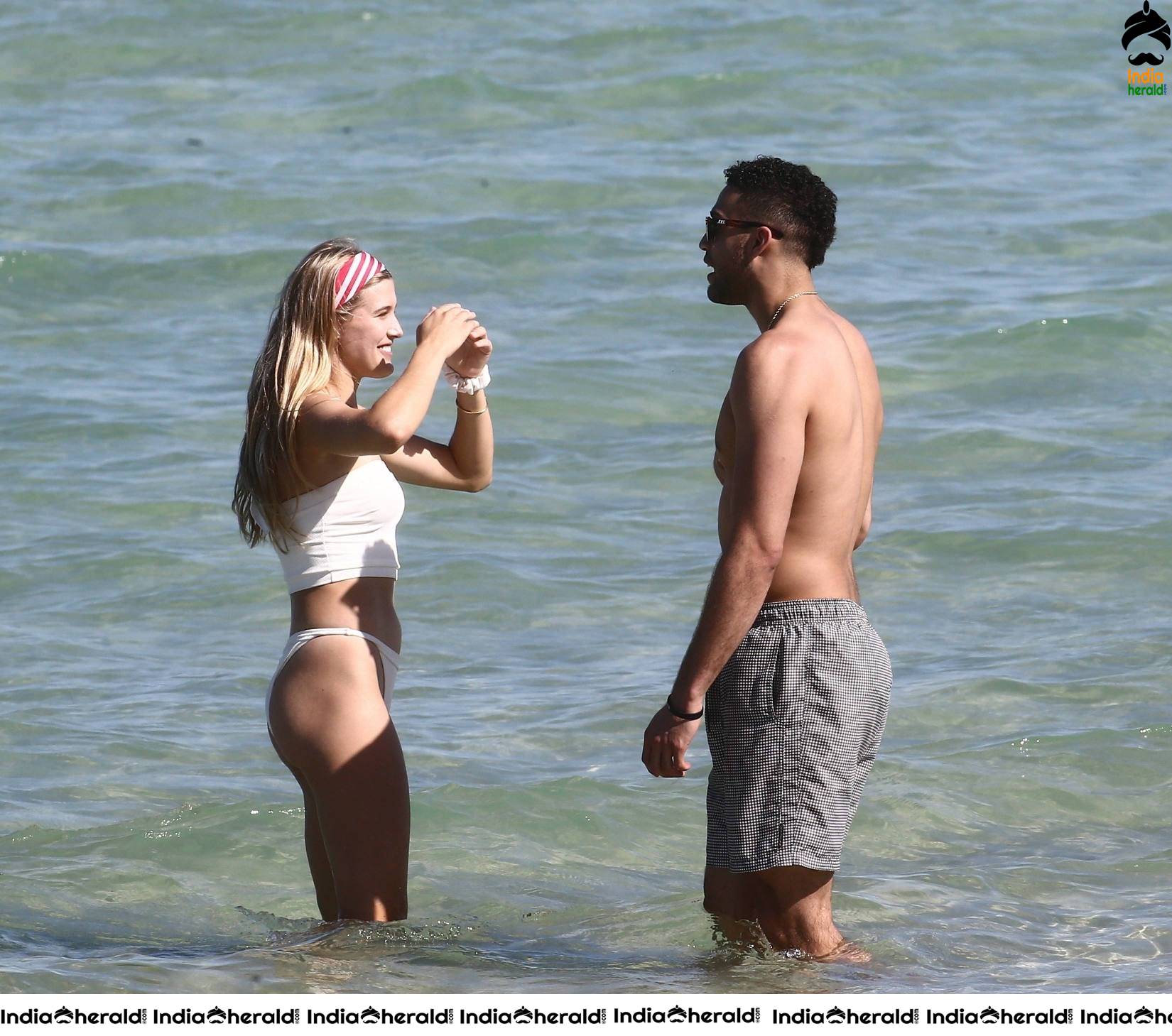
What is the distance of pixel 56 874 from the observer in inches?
227

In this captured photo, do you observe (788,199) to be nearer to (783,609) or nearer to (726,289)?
(726,289)

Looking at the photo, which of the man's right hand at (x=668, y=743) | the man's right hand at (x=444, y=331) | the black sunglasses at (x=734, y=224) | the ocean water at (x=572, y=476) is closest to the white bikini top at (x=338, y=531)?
the man's right hand at (x=444, y=331)

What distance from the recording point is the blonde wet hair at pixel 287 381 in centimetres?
431

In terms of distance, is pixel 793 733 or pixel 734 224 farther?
pixel 734 224

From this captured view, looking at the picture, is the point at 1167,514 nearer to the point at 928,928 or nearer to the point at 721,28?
the point at 928,928

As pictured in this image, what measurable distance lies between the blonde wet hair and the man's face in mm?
868

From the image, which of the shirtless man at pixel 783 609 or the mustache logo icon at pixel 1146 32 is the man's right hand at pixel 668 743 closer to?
the shirtless man at pixel 783 609

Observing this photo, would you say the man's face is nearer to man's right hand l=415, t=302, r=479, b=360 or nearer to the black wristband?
man's right hand l=415, t=302, r=479, b=360

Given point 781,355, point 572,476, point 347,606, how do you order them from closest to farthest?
1. point 781,355
2. point 347,606
3. point 572,476

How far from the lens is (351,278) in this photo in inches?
173

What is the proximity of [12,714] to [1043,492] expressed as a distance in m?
5.46

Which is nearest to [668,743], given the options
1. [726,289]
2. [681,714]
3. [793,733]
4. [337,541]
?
[681,714]

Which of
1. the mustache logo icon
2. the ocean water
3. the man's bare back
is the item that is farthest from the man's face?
the mustache logo icon

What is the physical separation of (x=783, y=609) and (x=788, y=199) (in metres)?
0.99
